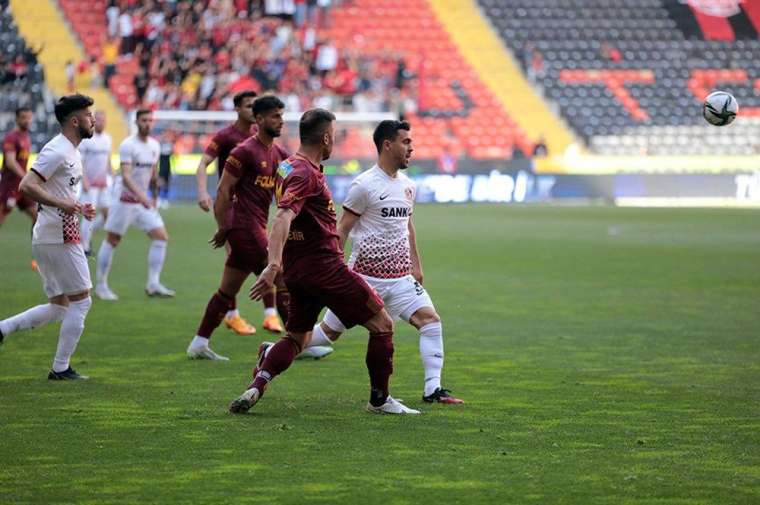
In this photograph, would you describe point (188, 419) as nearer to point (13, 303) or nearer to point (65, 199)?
point (65, 199)

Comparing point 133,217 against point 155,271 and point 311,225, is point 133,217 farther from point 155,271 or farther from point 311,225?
point 311,225

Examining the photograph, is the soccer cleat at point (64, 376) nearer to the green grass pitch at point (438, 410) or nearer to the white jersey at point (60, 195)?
the green grass pitch at point (438, 410)

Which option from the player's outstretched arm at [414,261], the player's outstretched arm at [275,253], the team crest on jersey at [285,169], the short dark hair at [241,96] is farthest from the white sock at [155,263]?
the player's outstretched arm at [275,253]

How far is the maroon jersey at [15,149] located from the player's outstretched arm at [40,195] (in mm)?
10846

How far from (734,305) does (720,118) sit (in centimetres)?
376

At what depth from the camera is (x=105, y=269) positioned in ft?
56.9

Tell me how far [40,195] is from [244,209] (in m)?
2.66

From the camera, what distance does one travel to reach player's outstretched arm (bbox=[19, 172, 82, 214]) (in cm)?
999

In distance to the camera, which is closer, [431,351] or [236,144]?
[431,351]

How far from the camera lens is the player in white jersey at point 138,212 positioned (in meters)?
17.2

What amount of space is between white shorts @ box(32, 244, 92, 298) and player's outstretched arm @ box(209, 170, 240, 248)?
5.59ft

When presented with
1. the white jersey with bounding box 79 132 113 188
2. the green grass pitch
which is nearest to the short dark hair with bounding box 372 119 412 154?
the green grass pitch

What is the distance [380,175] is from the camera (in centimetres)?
972

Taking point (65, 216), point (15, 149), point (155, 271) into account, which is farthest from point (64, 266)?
point (15, 149)
